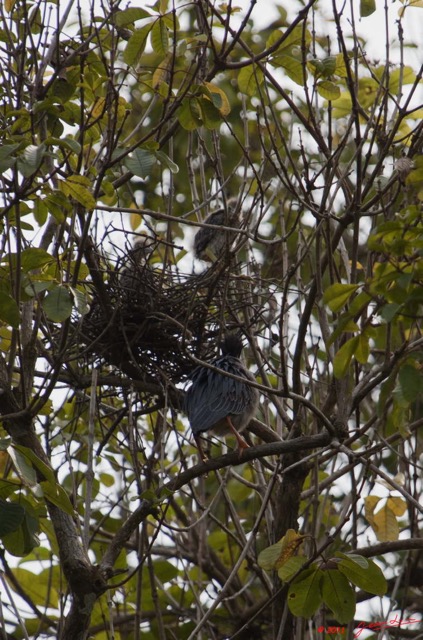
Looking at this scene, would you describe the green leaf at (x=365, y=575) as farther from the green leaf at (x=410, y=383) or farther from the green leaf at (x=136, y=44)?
the green leaf at (x=136, y=44)

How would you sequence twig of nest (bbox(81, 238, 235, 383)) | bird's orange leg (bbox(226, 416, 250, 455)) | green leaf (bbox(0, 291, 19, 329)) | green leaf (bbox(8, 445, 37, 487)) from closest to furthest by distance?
green leaf (bbox(8, 445, 37, 487))
green leaf (bbox(0, 291, 19, 329))
bird's orange leg (bbox(226, 416, 250, 455))
twig of nest (bbox(81, 238, 235, 383))

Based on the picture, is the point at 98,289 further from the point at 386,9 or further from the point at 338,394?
the point at 386,9

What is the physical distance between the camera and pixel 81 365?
17.5 feet

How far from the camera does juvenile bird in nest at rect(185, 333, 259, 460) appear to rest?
4.85 m

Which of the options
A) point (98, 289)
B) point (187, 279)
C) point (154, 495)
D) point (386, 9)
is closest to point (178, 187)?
point (187, 279)

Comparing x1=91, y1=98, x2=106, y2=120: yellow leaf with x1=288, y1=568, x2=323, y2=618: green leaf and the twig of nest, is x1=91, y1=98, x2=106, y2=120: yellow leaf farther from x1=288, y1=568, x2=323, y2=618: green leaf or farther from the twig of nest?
x1=288, y1=568, x2=323, y2=618: green leaf

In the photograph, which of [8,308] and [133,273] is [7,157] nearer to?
[8,308]

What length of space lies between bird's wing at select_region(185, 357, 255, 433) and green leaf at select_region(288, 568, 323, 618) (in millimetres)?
1558

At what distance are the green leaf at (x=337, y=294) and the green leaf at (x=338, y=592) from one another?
3.90 ft

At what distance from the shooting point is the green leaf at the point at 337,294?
2779 mm

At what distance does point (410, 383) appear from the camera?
2635 millimetres

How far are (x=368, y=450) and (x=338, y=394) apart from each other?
32cm

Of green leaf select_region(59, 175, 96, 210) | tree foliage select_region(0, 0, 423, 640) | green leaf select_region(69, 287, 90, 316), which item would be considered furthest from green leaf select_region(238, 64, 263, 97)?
green leaf select_region(69, 287, 90, 316)

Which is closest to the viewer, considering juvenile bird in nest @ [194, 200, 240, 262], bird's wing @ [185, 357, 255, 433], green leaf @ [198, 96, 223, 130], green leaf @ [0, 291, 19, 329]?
green leaf @ [0, 291, 19, 329]
